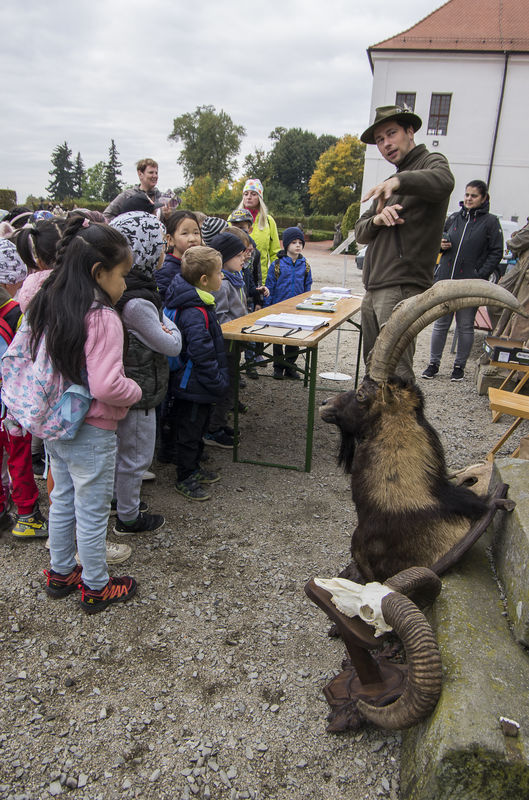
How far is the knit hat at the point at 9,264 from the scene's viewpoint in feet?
10.8

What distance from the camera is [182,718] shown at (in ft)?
6.86

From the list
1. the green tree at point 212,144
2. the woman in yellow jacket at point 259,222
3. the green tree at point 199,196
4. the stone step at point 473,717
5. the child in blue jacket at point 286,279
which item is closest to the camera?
the stone step at point 473,717

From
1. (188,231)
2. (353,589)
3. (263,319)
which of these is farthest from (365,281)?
(353,589)

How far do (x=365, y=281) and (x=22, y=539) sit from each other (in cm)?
296

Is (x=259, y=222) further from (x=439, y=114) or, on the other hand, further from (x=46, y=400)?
(x=439, y=114)

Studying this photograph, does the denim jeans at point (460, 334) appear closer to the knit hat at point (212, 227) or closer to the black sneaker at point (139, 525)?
the knit hat at point (212, 227)

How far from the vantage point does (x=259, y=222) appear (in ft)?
21.7

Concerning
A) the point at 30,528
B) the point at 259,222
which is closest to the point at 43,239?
the point at 30,528

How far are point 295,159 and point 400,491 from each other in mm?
68623

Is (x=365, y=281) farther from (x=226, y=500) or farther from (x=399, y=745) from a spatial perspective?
(x=399, y=745)

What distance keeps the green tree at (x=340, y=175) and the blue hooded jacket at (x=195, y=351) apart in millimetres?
49576

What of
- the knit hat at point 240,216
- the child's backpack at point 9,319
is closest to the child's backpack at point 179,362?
the child's backpack at point 9,319

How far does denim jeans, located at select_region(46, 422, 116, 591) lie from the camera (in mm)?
2465

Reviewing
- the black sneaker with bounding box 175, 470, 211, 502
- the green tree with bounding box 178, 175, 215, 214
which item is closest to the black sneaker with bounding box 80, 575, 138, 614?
the black sneaker with bounding box 175, 470, 211, 502
